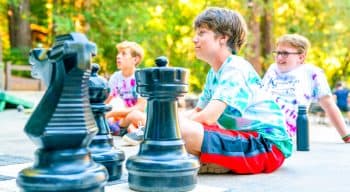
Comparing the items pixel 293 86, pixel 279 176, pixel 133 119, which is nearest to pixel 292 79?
pixel 293 86

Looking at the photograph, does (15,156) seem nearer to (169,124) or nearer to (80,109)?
(169,124)

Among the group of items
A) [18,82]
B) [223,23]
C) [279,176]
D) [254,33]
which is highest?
[254,33]

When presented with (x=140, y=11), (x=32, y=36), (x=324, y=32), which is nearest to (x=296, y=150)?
(x=140, y=11)

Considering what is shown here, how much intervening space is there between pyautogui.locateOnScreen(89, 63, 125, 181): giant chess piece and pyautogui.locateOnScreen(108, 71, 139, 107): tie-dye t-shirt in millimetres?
3150

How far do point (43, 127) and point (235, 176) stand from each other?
4.52ft

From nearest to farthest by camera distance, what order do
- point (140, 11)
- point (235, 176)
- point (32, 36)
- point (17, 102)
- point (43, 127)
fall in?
point (43, 127), point (235, 176), point (17, 102), point (140, 11), point (32, 36)

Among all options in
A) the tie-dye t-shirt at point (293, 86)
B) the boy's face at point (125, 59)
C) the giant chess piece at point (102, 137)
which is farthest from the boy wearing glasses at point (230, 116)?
the boy's face at point (125, 59)

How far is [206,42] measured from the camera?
2797mm

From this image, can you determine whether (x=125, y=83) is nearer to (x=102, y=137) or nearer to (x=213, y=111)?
(x=213, y=111)

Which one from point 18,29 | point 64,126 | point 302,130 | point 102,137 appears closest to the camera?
point 64,126

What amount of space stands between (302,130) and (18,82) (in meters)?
13.4

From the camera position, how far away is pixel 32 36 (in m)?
22.4

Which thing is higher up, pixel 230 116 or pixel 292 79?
pixel 292 79

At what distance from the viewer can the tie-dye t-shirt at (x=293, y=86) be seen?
14.4 ft
